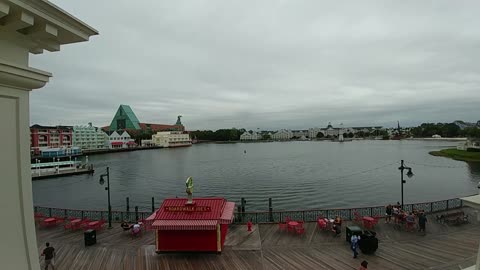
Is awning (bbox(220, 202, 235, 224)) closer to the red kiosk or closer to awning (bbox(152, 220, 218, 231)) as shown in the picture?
the red kiosk

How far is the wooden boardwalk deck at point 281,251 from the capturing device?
40.8ft

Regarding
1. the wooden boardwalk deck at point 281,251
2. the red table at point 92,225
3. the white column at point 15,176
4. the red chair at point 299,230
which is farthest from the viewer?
the red table at point 92,225

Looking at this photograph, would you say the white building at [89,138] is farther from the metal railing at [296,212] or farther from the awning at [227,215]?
the awning at [227,215]

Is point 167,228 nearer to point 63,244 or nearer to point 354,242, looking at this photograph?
point 63,244

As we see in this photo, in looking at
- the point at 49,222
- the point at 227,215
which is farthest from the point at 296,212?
the point at 49,222

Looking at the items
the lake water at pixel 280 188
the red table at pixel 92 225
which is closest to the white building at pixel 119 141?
the lake water at pixel 280 188

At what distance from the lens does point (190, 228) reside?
1320 cm

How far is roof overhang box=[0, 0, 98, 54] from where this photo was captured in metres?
3.12

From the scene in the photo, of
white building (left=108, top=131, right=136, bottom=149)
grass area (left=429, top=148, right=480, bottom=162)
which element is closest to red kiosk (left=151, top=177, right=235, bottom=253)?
grass area (left=429, top=148, right=480, bottom=162)

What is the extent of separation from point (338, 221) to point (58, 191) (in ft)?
169

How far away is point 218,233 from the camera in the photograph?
536 inches

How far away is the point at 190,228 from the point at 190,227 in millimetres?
45

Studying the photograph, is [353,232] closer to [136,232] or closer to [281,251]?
[281,251]

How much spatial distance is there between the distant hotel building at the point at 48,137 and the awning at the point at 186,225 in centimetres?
10868
